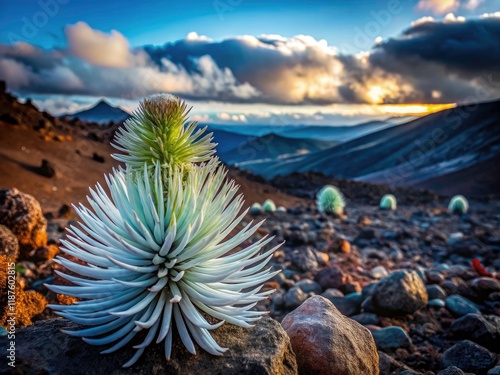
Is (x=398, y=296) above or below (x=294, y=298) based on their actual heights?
above

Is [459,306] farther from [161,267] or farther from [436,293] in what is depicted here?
[161,267]

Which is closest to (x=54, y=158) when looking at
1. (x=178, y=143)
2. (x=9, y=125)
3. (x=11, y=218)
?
(x=9, y=125)

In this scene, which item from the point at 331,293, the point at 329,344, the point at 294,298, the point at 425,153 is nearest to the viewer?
the point at 329,344

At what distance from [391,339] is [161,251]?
2.56 metres

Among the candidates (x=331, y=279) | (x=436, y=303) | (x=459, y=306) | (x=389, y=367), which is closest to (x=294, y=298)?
(x=331, y=279)

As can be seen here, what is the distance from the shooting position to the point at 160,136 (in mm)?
2098

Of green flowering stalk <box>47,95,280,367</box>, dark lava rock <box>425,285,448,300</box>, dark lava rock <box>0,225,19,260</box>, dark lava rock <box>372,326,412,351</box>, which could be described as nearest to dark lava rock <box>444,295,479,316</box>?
dark lava rock <box>425,285,448,300</box>

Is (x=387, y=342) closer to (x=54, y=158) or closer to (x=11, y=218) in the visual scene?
(x=11, y=218)

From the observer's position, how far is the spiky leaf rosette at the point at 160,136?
80.6 inches

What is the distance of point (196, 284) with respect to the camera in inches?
78.4

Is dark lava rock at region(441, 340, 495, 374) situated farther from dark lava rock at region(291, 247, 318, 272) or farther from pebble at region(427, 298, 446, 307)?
dark lava rock at region(291, 247, 318, 272)

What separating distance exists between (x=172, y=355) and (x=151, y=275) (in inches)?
15.9

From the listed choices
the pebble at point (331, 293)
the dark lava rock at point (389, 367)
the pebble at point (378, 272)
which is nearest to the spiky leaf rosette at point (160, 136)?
the dark lava rock at point (389, 367)

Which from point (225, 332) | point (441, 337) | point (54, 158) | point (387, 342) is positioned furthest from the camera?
point (54, 158)
